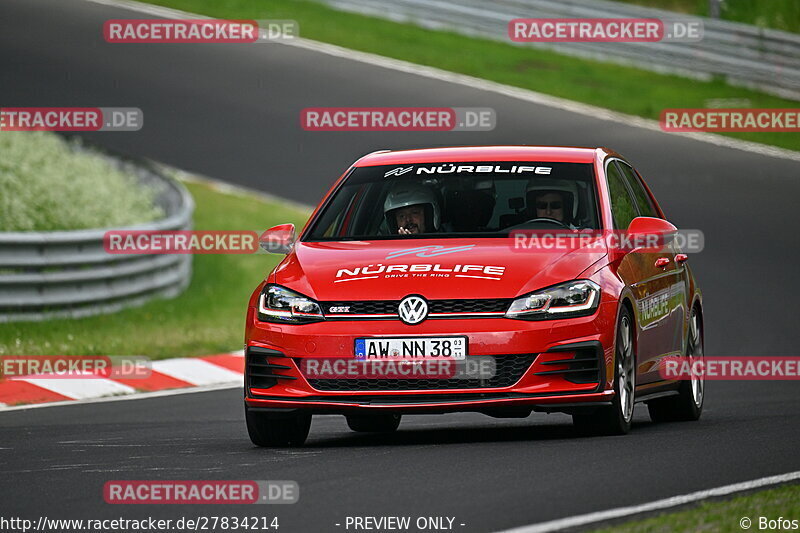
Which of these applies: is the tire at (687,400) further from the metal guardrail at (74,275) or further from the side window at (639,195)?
the metal guardrail at (74,275)

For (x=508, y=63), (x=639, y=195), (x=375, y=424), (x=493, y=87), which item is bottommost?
(x=493, y=87)

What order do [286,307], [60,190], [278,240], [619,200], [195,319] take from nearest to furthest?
[286,307] → [278,240] → [619,200] → [195,319] → [60,190]

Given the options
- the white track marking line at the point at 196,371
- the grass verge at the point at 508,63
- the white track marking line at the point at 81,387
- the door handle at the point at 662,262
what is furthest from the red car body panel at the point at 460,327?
the grass verge at the point at 508,63

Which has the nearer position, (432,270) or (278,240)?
(432,270)

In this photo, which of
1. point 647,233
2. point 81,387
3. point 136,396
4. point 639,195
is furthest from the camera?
point 81,387

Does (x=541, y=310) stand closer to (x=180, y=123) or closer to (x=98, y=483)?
(x=98, y=483)

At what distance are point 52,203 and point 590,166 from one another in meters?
8.90

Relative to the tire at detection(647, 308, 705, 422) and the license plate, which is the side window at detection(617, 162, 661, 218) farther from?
the license plate

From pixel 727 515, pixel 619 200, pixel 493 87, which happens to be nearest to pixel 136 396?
pixel 619 200

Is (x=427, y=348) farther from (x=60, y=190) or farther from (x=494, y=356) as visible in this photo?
(x=60, y=190)

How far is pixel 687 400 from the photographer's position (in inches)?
418

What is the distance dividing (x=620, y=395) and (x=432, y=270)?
121cm

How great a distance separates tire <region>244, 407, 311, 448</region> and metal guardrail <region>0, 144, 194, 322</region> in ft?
20.3

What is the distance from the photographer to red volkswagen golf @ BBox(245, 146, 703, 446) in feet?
28.4
